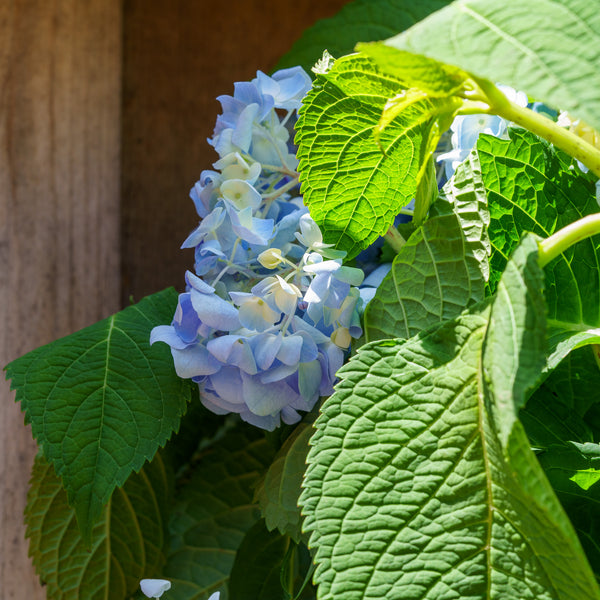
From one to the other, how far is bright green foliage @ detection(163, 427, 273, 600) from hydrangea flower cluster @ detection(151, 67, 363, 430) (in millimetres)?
226

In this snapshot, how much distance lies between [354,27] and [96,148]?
330 millimetres

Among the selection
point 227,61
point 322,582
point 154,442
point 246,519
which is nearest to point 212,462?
point 246,519

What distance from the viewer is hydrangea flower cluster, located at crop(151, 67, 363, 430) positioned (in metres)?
0.50

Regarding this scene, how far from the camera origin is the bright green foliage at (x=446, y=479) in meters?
0.37

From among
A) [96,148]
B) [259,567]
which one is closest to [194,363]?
[259,567]

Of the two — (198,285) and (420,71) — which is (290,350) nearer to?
(198,285)

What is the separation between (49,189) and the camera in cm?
72

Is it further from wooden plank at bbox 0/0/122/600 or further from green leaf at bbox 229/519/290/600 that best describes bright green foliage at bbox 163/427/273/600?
wooden plank at bbox 0/0/122/600

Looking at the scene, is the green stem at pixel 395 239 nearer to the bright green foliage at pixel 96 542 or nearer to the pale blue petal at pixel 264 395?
the pale blue petal at pixel 264 395

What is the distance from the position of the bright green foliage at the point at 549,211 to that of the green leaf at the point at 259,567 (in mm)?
316

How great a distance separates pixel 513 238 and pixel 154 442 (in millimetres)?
314

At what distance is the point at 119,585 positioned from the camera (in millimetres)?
634

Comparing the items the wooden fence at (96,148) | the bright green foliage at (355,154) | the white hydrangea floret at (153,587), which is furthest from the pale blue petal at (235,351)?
the wooden fence at (96,148)

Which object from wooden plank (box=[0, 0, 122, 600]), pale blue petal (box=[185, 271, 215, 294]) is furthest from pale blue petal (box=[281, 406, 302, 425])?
wooden plank (box=[0, 0, 122, 600])
